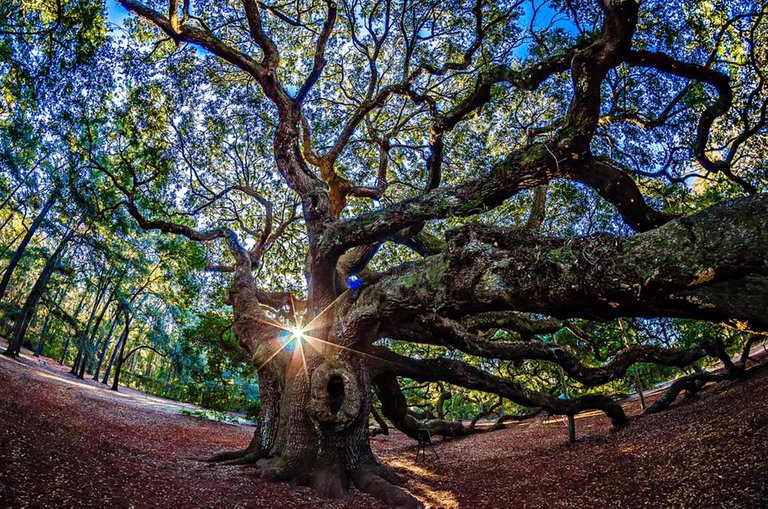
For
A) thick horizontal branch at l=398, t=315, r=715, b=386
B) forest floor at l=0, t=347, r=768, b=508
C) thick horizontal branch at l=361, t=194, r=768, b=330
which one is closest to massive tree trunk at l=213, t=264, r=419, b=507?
forest floor at l=0, t=347, r=768, b=508

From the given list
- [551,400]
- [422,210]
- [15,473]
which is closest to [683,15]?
[422,210]

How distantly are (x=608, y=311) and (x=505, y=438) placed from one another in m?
12.4

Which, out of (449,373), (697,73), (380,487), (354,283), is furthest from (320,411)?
(697,73)

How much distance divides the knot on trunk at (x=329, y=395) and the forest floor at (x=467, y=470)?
3.67 ft

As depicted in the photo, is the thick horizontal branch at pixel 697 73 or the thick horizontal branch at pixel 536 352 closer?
the thick horizontal branch at pixel 697 73

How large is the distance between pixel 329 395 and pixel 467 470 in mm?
4524

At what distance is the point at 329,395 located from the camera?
6781 mm

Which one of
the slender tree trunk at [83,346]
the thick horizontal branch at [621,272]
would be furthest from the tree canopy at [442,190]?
the slender tree trunk at [83,346]

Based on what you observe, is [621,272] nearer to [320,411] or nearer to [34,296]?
[320,411]

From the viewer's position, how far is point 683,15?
8.20 meters

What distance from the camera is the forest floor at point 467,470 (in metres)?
4.24

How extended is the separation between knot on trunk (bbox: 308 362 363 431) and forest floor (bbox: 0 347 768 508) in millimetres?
1119

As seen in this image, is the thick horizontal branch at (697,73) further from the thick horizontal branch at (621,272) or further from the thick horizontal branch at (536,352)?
the thick horizontal branch at (536,352)

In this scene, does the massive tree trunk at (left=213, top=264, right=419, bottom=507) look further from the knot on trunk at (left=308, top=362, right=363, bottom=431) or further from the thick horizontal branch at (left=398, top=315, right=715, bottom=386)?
the thick horizontal branch at (left=398, top=315, right=715, bottom=386)
